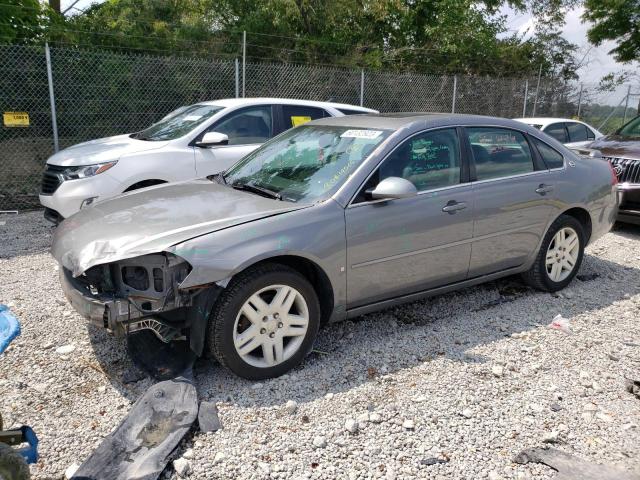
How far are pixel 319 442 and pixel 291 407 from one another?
34 cm

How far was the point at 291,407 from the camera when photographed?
311 cm

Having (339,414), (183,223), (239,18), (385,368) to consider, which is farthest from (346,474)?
(239,18)

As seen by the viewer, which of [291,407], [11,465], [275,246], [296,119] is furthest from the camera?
[296,119]

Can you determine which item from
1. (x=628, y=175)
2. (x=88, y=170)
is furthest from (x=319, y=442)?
(x=628, y=175)

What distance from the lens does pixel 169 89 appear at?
9789mm

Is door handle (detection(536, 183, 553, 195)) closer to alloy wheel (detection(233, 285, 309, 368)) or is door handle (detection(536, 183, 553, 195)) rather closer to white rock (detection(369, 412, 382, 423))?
alloy wheel (detection(233, 285, 309, 368))

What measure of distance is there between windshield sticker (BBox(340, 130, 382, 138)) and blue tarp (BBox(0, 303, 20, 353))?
106 inches

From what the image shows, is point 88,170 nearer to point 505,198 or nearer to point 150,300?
point 150,300

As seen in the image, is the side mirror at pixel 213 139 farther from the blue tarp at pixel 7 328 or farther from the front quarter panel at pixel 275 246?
the blue tarp at pixel 7 328

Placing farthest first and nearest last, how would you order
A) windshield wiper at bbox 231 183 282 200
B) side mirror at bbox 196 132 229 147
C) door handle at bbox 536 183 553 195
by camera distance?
side mirror at bbox 196 132 229 147
door handle at bbox 536 183 553 195
windshield wiper at bbox 231 183 282 200

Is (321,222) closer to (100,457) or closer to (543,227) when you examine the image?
(100,457)

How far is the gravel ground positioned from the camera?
108 inches

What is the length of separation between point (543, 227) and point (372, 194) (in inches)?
78.7

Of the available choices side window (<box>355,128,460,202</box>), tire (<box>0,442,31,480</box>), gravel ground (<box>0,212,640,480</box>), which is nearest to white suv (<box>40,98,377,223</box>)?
gravel ground (<box>0,212,640,480</box>)
